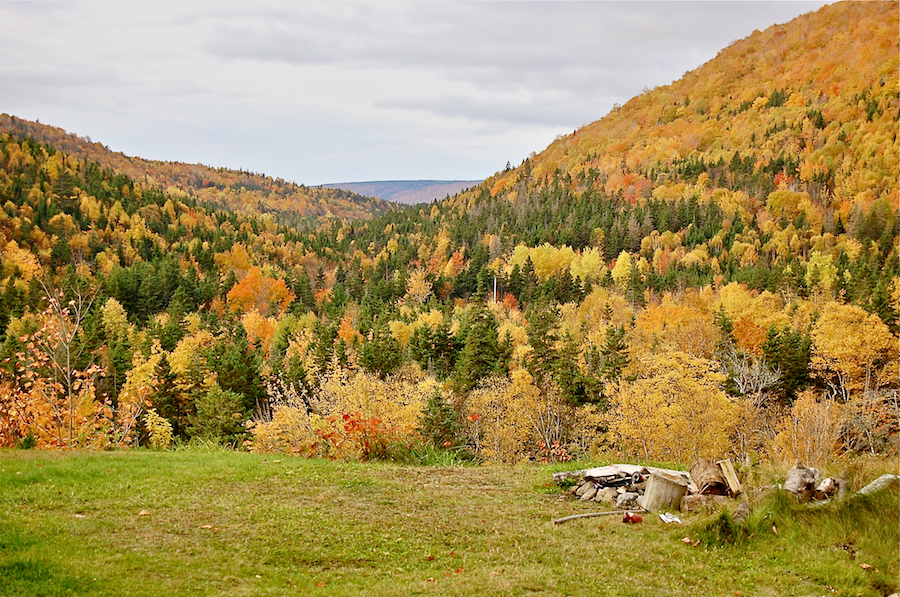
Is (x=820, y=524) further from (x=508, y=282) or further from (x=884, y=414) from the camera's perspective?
(x=508, y=282)

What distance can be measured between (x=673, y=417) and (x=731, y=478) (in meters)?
34.0

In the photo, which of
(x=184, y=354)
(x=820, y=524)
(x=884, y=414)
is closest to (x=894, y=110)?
(x=884, y=414)

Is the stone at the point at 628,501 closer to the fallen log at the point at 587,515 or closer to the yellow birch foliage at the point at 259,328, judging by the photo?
the fallen log at the point at 587,515

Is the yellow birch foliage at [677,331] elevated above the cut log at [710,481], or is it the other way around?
the cut log at [710,481]

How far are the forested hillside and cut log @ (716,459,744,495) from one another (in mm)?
6727

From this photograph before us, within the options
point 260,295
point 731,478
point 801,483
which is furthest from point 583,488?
point 260,295

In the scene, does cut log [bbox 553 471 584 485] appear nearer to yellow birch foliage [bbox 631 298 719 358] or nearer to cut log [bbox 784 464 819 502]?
cut log [bbox 784 464 819 502]

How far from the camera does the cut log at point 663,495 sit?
40.6 ft

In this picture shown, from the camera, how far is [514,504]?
43.4 ft

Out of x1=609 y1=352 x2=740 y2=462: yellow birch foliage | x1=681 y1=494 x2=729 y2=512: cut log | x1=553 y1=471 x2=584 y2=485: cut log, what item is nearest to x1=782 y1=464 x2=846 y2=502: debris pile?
x1=681 y1=494 x2=729 y2=512: cut log

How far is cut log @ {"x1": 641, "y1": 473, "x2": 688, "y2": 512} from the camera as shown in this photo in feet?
40.6

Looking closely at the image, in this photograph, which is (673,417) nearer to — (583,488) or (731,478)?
(583,488)

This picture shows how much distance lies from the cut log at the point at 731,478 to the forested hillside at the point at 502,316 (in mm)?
6727

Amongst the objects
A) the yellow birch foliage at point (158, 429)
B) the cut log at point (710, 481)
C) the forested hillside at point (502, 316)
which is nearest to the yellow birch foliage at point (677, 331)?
the forested hillside at point (502, 316)
